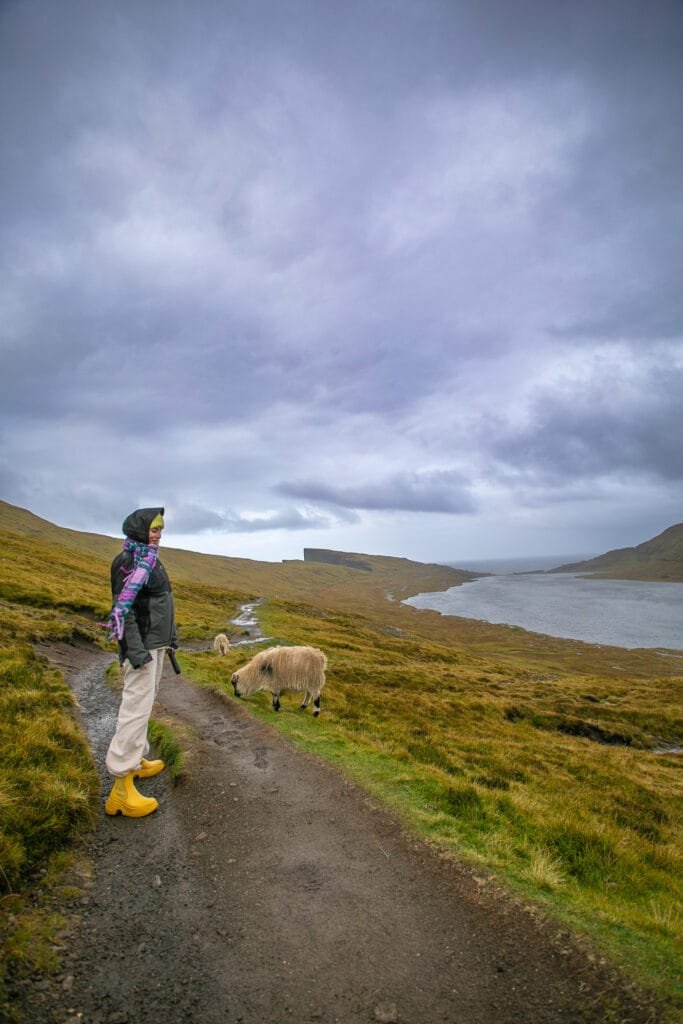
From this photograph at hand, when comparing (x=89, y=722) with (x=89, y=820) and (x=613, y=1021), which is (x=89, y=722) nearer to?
(x=89, y=820)

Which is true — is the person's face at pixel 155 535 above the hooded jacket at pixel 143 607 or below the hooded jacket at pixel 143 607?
above

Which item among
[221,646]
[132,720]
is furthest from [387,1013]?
[221,646]

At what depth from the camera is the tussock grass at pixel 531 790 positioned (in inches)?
239

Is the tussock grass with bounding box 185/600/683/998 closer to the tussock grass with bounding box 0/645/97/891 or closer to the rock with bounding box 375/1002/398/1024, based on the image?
the rock with bounding box 375/1002/398/1024

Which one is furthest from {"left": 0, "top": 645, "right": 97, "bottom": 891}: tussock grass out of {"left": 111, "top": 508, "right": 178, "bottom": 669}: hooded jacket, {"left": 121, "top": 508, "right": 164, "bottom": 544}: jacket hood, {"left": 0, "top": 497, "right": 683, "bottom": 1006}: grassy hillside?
{"left": 121, "top": 508, "right": 164, "bottom": 544}: jacket hood

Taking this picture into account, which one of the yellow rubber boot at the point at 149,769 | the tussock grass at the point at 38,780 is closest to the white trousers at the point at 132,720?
the tussock grass at the point at 38,780

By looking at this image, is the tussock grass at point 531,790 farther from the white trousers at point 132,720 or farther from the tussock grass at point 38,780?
the tussock grass at point 38,780

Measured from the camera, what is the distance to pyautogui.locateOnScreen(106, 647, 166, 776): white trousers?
7348mm

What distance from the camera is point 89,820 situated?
699 cm

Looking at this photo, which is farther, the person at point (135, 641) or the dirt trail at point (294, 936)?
the person at point (135, 641)

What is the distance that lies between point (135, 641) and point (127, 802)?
273 cm

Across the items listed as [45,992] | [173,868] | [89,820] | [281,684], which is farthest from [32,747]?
[281,684]

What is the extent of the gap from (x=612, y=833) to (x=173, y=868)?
809 centimetres

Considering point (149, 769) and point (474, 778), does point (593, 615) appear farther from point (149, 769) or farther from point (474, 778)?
point (149, 769)
